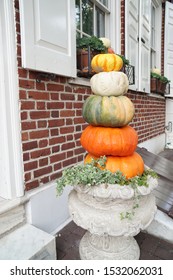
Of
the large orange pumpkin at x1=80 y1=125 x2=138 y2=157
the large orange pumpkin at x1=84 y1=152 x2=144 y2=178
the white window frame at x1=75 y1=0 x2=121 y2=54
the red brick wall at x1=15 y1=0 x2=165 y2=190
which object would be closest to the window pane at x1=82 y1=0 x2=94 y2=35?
the white window frame at x1=75 y1=0 x2=121 y2=54

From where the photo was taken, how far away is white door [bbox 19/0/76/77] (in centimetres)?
151

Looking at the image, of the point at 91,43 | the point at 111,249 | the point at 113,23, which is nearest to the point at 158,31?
the point at 113,23

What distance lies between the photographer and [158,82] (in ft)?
15.5

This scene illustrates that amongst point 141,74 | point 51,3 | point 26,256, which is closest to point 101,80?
point 51,3

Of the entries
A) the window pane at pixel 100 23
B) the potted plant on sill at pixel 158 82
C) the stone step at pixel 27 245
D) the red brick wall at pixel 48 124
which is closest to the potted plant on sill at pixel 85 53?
the red brick wall at pixel 48 124

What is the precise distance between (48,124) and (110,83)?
727 millimetres

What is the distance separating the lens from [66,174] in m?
1.40

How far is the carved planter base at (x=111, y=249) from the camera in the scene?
1.44 metres

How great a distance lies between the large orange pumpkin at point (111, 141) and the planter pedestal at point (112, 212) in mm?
237

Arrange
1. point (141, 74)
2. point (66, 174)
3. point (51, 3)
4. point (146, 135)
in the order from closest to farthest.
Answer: point (66, 174), point (51, 3), point (141, 74), point (146, 135)

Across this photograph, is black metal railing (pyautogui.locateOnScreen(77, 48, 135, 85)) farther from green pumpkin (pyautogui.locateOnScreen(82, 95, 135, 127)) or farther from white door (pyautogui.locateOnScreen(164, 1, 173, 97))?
white door (pyautogui.locateOnScreen(164, 1, 173, 97))

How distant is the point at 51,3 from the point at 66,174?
1320 millimetres

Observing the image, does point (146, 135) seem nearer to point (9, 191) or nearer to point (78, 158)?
point (78, 158)

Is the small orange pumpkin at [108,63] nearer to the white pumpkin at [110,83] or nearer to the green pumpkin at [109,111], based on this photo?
the white pumpkin at [110,83]
